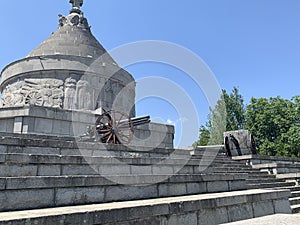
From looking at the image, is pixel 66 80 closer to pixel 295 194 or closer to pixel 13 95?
pixel 13 95

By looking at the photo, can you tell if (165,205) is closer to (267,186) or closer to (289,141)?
(267,186)

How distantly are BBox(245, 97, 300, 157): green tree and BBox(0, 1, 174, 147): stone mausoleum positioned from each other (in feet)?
63.7

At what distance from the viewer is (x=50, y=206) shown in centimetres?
333

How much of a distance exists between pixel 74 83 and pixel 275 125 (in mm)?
26155

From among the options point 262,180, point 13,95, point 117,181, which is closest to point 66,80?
point 13,95

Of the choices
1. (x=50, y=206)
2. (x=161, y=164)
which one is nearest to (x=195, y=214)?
(x=161, y=164)

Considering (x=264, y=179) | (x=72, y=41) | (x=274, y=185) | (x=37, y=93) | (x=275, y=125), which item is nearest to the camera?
(x=274, y=185)

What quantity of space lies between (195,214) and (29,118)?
8045 millimetres

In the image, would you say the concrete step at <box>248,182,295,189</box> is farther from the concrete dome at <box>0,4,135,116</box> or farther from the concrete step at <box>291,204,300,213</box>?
the concrete dome at <box>0,4,135,116</box>

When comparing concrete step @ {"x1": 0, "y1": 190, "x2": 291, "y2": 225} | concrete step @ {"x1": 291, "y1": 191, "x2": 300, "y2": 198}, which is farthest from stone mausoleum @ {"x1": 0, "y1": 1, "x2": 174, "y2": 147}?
concrete step @ {"x1": 0, "y1": 190, "x2": 291, "y2": 225}

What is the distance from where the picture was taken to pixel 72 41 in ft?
60.1

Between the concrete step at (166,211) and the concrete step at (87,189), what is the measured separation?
9.7 inches

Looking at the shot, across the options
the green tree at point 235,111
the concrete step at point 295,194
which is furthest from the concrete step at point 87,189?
the green tree at point 235,111

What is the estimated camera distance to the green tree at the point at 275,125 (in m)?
26.9
